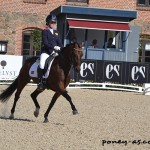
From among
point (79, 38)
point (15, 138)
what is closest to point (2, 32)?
point (79, 38)

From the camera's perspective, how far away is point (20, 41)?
117ft

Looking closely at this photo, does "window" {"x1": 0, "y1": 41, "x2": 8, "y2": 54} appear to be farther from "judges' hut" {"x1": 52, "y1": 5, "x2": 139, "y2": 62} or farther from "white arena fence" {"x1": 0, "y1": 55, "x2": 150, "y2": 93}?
"white arena fence" {"x1": 0, "y1": 55, "x2": 150, "y2": 93}

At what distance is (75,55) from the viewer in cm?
1227

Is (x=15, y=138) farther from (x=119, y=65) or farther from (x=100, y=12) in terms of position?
(x=100, y=12)

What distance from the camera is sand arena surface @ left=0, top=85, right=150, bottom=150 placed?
9297 mm

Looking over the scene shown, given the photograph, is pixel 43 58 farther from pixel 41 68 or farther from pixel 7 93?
pixel 7 93

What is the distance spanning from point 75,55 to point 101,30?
18.5 metres

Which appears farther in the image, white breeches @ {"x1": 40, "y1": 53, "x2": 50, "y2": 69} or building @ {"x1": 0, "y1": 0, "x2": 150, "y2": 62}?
building @ {"x1": 0, "y1": 0, "x2": 150, "y2": 62}

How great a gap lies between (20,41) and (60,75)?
23.5 m

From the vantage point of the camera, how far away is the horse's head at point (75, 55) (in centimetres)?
1217

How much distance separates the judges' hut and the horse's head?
16018 mm

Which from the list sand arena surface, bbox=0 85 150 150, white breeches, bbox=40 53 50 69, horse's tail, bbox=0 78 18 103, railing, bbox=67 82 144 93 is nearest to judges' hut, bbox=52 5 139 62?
railing, bbox=67 82 144 93

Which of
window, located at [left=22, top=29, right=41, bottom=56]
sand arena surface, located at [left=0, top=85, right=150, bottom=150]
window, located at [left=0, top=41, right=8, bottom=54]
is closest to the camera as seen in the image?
sand arena surface, located at [left=0, top=85, right=150, bottom=150]

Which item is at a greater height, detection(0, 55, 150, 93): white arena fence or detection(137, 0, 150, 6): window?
detection(137, 0, 150, 6): window
